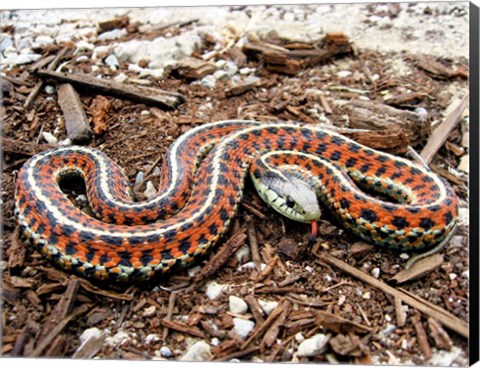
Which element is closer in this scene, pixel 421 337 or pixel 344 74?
pixel 421 337

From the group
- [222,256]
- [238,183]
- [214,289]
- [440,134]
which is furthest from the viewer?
[440,134]

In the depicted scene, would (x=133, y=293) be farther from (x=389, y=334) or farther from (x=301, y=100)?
(x=301, y=100)

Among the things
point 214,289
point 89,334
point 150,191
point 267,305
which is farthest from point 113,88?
point 267,305

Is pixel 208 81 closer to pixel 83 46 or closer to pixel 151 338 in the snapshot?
pixel 83 46

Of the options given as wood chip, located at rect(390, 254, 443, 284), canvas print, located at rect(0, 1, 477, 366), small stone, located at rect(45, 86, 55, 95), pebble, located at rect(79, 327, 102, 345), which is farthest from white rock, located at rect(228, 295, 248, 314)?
small stone, located at rect(45, 86, 55, 95)

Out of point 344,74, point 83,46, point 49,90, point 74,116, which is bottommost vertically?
point 344,74

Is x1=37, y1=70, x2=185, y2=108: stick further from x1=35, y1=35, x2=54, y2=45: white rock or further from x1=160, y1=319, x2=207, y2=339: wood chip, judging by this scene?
x1=160, y1=319, x2=207, y2=339: wood chip
